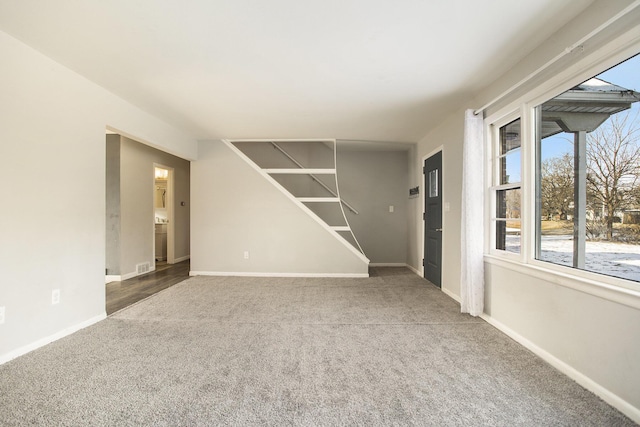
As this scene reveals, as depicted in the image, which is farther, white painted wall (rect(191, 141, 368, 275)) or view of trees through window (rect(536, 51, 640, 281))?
white painted wall (rect(191, 141, 368, 275))

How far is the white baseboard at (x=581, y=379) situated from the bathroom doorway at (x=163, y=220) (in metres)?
5.83

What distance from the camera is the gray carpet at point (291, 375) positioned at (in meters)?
1.49

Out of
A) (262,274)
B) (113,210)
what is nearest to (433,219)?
(262,274)

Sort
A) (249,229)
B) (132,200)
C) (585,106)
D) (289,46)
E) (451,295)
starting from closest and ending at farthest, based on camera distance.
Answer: (585,106), (289,46), (451,295), (132,200), (249,229)

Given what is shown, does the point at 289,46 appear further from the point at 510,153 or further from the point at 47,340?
the point at 47,340

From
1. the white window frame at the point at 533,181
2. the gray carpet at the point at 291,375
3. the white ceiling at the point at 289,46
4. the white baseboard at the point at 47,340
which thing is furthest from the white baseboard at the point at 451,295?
the white baseboard at the point at 47,340

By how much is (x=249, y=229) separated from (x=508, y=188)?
386 cm

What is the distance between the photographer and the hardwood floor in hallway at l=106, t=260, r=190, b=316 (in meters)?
3.47

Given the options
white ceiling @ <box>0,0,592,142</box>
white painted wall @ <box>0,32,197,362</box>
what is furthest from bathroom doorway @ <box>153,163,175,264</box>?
white ceiling @ <box>0,0,592,142</box>

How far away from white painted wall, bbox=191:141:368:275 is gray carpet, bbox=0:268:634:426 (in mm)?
1832

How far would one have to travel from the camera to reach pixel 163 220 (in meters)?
6.89

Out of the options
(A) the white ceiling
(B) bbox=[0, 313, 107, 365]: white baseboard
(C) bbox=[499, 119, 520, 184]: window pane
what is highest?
(A) the white ceiling

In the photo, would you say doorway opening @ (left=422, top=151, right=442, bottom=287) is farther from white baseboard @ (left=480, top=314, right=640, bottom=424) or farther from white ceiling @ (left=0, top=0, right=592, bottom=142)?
white baseboard @ (left=480, top=314, right=640, bottom=424)

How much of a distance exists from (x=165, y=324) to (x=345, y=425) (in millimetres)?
2116
